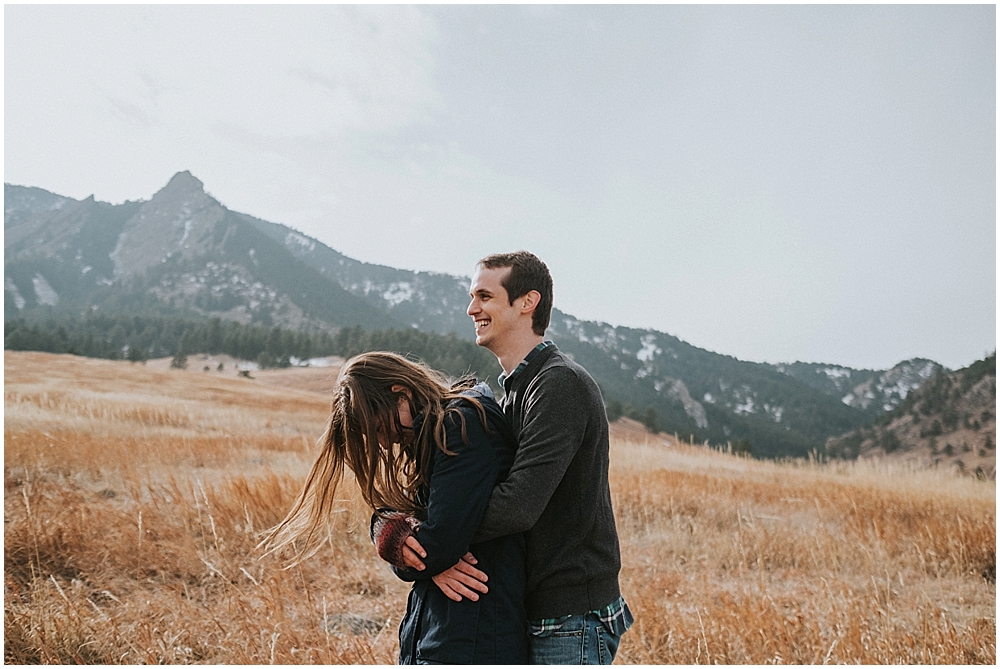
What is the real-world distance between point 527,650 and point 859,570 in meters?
6.92

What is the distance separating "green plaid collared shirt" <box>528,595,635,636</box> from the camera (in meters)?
2.07

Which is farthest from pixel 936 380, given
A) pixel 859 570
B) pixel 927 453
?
pixel 859 570

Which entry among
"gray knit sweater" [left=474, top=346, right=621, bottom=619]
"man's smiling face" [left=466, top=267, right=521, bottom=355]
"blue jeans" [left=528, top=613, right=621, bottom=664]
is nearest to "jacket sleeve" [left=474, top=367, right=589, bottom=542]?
"gray knit sweater" [left=474, top=346, right=621, bottom=619]

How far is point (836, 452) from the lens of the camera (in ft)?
310

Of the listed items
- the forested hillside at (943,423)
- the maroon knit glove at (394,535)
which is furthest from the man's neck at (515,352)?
the forested hillside at (943,423)

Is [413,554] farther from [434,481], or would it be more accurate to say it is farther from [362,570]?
[362,570]

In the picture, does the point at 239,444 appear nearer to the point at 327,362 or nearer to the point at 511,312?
the point at 511,312

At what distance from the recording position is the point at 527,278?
7.63 ft

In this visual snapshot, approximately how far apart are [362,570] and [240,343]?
99.2 meters

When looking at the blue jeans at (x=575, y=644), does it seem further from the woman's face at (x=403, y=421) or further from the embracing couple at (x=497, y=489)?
the woman's face at (x=403, y=421)

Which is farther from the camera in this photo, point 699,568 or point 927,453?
point 927,453

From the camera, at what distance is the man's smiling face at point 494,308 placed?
2299 mm

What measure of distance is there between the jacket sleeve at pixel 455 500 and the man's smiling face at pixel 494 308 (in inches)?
17.4

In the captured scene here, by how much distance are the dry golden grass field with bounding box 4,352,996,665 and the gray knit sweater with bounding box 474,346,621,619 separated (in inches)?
38.1
